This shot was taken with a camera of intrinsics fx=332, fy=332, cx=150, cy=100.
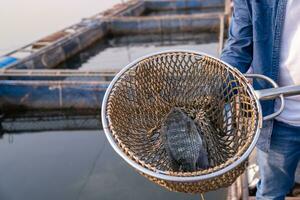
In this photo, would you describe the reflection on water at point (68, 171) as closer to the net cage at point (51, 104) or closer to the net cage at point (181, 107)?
the net cage at point (51, 104)

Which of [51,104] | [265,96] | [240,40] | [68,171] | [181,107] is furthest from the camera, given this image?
[51,104]

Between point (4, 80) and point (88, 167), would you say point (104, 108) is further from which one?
point (4, 80)

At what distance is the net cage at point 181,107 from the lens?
117cm

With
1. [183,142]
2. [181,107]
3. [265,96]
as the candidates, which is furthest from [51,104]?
[265,96]

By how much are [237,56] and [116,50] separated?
707 cm

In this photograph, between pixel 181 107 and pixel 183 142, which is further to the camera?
pixel 181 107

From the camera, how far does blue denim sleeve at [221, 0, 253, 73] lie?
1295 mm

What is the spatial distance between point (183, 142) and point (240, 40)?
479 millimetres

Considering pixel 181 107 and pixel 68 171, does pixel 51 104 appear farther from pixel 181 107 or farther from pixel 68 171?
pixel 181 107

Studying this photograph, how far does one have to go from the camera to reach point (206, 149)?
141 centimetres

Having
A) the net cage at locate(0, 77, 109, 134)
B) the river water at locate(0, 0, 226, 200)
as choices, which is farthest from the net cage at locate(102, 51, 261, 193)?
the net cage at locate(0, 77, 109, 134)

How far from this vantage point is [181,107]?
64.5 inches

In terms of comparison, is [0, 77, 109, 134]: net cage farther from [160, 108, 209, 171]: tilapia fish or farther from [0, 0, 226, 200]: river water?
[160, 108, 209, 171]: tilapia fish

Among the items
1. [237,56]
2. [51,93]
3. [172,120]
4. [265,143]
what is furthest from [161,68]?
[51,93]
